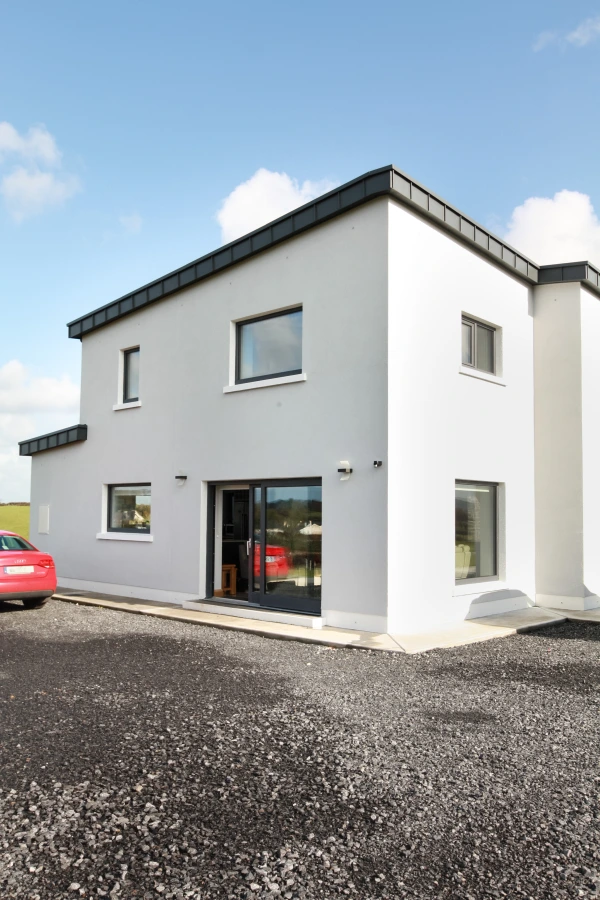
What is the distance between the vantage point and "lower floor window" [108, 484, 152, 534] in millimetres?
13477

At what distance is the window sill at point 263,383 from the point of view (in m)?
10.4

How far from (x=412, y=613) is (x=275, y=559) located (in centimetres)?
257

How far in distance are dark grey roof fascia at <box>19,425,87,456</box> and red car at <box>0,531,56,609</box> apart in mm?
3396

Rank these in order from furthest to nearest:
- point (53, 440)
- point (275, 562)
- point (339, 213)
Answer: point (53, 440), point (275, 562), point (339, 213)

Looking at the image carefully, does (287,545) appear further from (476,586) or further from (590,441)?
(590,441)

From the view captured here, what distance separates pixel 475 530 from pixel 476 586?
93 centimetres

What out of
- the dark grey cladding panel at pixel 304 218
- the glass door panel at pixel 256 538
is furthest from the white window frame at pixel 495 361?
the glass door panel at pixel 256 538

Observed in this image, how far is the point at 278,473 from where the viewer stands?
34.6 feet

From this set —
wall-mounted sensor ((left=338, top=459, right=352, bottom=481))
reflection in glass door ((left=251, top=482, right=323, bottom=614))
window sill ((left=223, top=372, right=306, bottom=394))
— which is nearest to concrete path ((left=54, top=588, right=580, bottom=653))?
reflection in glass door ((left=251, top=482, right=323, bottom=614))

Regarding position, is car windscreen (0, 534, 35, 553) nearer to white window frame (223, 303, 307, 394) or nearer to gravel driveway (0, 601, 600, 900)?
white window frame (223, 303, 307, 394)

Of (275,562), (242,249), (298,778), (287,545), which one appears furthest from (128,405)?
(298,778)

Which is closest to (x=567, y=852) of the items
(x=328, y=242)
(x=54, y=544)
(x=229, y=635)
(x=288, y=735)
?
(x=288, y=735)

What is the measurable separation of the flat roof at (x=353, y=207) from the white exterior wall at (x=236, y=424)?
0.65 feet

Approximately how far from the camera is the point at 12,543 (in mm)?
12375
